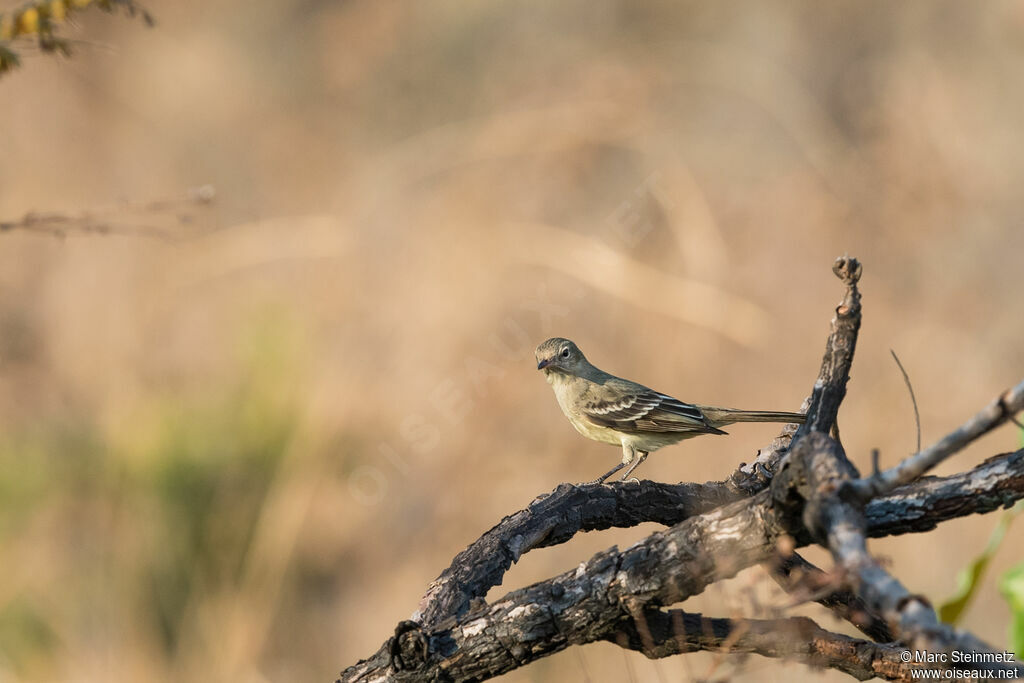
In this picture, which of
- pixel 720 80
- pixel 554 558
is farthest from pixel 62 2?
pixel 720 80

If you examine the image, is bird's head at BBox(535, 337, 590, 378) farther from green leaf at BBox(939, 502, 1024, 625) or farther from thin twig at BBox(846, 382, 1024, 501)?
thin twig at BBox(846, 382, 1024, 501)

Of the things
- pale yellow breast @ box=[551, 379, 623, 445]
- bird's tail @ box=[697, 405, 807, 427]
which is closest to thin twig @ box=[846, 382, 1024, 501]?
bird's tail @ box=[697, 405, 807, 427]

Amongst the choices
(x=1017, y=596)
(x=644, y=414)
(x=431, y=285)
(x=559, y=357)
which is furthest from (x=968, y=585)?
(x=431, y=285)

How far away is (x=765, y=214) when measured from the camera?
33.5 ft

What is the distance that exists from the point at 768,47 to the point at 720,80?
0.65 meters

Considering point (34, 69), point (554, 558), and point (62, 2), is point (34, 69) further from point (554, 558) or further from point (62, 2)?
point (62, 2)

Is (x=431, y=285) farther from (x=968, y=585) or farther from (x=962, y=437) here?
(x=962, y=437)

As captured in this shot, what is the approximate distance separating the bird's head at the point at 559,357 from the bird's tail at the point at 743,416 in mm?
600

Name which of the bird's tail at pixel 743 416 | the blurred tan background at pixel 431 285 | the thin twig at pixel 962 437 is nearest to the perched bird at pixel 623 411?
the bird's tail at pixel 743 416

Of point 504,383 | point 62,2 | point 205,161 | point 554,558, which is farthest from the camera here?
point 205,161

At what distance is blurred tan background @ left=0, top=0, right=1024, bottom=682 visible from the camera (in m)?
7.80

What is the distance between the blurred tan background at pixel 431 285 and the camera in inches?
307

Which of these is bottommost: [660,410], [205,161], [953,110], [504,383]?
[660,410]

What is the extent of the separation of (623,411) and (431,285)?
21.9 ft
